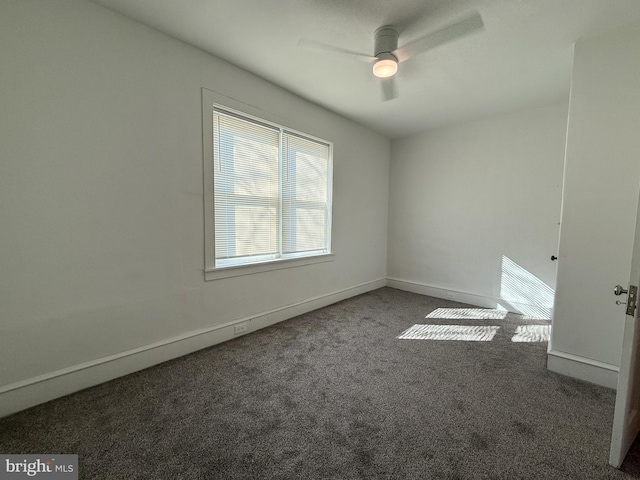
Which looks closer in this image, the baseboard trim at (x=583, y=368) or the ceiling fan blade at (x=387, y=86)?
the baseboard trim at (x=583, y=368)

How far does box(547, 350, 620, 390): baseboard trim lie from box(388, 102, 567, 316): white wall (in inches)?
56.8

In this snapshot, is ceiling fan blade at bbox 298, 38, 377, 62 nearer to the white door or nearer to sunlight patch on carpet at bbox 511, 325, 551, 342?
the white door

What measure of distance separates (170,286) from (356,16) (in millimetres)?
2518

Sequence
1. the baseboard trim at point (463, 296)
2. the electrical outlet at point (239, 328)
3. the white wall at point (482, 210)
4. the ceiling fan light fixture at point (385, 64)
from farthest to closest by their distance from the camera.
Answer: the baseboard trim at point (463, 296)
the white wall at point (482, 210)
the electrical outlet at point (239, 328)
the ceiling fan light fixture at point (385, 64)

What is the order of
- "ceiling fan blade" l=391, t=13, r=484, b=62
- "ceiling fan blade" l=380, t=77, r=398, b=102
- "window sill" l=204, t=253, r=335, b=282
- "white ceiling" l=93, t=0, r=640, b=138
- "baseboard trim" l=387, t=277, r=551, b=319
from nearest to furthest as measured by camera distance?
"ceiling fan blade" l=391, t=13, r=484, b=62, "white ceiling" l=93, t=0, r=640, b=138, "ceiling fan blade" l=380, t=77, r=398, b=102, "window sill" l=204, t=253, r=335, b=282, "baseboard trim" l=387, t=277, r=551, b=319

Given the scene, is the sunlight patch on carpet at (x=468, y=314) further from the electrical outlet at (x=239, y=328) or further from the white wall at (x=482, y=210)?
the electrical outlet at (x=239, y=328)

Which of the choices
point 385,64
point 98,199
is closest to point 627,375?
point 385,64

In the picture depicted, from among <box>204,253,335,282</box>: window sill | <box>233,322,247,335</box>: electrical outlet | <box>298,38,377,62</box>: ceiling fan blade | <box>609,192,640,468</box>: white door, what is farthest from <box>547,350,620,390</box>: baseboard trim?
<box>298,38,377,62</box>: ceiling fan blade

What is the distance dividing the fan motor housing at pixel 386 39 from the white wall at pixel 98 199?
1.31 metres

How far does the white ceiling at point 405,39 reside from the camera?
1801 millimetres

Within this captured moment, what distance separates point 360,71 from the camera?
2562 millimetres

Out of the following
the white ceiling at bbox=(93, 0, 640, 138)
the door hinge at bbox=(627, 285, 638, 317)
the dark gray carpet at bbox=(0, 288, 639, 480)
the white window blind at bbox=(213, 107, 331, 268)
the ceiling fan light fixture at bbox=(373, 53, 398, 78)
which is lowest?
the dark gray carpet at bbox=(0, 288, 639, 480)

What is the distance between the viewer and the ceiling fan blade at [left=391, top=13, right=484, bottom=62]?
63.4 inches

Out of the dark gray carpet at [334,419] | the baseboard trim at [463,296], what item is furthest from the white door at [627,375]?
the baseboard trim at [463,296]
